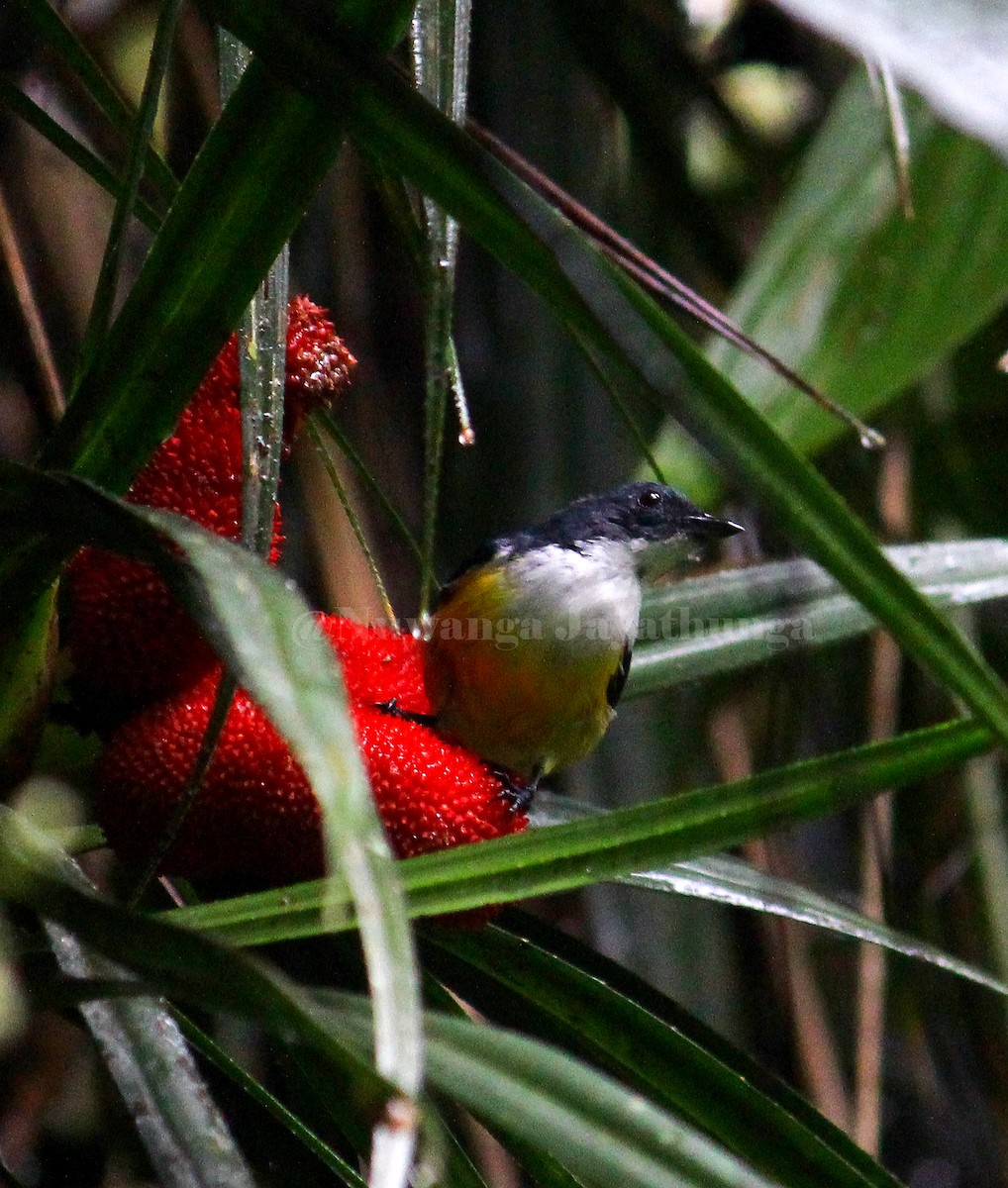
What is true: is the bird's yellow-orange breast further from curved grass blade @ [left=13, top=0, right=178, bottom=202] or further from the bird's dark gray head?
curved grass blade @ [left=13, top=0, right=178, bottom=202]

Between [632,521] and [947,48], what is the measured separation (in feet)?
6.57

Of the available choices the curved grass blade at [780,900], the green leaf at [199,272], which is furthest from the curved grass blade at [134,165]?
the curved grass blade at [780,900]

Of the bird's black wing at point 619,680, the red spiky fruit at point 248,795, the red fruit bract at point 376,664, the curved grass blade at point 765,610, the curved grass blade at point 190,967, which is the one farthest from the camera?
the bird's black wing at point 619,680

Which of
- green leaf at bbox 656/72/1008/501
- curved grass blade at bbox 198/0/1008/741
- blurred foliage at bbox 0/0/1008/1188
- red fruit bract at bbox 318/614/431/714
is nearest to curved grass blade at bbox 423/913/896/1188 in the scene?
blurred foliage at bbox 0/0/1008/1188

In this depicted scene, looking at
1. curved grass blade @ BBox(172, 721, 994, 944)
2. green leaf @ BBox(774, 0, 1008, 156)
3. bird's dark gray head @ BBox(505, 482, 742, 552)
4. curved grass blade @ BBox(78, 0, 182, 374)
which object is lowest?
curved grass blade @ BBox(172, 721, 994, 944)

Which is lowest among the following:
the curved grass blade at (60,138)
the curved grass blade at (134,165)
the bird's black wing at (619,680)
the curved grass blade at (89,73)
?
the curved grass blade at (134,165)

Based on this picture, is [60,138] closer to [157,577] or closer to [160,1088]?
[157,577]

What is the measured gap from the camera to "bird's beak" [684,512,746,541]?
2447 millimetres

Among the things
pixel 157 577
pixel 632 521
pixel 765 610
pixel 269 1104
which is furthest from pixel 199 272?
pixel 632 521

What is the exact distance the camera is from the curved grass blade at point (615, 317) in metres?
0.77

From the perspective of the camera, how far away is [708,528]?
2.49 m

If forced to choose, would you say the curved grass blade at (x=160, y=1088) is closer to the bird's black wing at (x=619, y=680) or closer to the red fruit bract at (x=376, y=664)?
the red fruit bract at (x=376, y=664)

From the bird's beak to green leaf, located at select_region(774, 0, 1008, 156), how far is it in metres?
1.89

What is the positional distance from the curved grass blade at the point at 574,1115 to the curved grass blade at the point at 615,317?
28 cm
